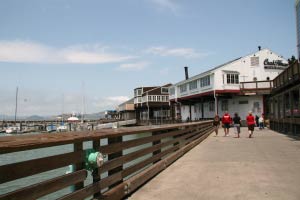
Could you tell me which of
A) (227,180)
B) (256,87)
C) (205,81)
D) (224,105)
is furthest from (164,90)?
(227,180)

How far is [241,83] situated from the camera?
4653 cm

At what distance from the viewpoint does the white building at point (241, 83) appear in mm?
46344

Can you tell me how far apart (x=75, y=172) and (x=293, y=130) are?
22934mm

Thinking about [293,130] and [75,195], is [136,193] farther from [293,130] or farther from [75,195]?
[293,130]

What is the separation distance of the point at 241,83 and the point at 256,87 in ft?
6.86

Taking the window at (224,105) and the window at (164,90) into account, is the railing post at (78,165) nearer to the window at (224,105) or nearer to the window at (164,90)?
the window at (224,105)

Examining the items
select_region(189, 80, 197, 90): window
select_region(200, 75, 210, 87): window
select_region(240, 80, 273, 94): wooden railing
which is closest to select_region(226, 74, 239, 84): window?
select_region(240, 80, 273, 94): wooden railing

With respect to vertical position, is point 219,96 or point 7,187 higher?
point 219,96

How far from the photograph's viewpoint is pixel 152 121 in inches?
2889

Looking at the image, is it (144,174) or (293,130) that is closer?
(144,174)

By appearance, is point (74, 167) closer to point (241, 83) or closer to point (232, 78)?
point (241, 83)

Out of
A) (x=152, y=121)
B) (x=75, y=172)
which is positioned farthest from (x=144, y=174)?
(x=152, y=121)

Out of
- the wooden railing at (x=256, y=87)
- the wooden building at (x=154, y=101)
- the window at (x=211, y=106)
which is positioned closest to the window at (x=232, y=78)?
the wooden railing at (x=256, y=87)

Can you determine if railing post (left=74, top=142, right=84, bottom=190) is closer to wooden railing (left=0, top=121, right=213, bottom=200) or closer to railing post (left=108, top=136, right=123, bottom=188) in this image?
wooden railing (left=0, top=121, right=213, bottom=200)
